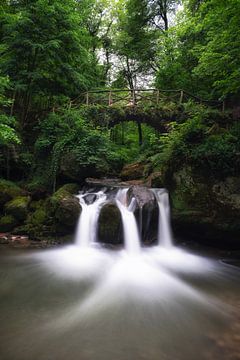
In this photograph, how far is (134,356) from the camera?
9.09ft

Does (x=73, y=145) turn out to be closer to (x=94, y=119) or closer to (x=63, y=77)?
(x=94, y=119)

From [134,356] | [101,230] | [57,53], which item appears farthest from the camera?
[57,53]

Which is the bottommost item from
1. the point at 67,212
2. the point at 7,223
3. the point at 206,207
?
the point at 7,223

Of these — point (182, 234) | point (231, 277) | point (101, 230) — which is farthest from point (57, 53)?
point (231, 277)

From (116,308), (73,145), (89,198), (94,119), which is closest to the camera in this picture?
(116,308)

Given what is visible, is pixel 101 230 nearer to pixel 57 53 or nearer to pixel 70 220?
pixel 70 220

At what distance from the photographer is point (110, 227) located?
7.66 m

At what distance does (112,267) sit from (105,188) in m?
4.19

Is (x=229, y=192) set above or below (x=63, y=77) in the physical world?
below

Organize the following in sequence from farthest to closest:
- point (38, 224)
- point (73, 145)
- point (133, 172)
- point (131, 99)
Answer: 1. point (131, 99)
2. point (133, 172)
3. point (73, 145)
4. point (38, 224)

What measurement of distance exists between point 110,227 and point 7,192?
4345mm

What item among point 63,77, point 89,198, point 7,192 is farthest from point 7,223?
point 63,77

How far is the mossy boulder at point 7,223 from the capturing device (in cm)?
827

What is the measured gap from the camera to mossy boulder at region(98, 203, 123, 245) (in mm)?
7664
